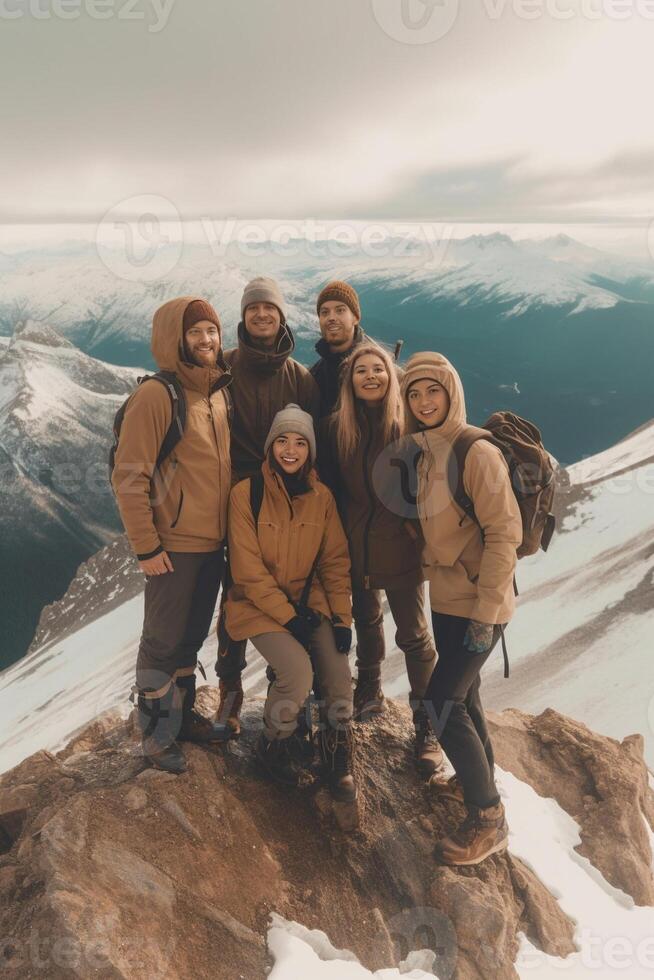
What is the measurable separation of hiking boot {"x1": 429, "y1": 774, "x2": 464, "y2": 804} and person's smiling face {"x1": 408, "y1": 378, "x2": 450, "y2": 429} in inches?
185

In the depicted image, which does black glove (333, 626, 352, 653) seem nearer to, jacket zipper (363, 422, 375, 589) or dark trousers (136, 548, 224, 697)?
jacket zipper (363, 422, 375, 589)

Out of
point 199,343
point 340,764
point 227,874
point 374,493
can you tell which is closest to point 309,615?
point 374,493

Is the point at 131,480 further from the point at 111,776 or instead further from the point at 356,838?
the point at 356,838

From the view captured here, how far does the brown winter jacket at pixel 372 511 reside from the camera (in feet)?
24.4

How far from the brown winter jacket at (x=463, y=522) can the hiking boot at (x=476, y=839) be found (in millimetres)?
2601

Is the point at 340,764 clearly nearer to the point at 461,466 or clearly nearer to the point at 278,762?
the point at 278,762

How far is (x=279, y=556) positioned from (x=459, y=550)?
191 centimetres

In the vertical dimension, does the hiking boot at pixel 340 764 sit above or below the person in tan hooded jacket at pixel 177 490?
below

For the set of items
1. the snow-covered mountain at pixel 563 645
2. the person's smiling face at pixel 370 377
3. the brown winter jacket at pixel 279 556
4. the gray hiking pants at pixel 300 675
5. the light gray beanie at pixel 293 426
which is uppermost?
the person's smiling face at pixel 370 377

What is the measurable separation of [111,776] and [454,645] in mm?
4222

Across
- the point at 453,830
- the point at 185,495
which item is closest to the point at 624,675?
the point at 453,830

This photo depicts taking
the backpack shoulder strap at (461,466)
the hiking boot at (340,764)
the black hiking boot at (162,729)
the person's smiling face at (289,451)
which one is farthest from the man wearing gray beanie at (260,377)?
the hiking boot at (340,764)

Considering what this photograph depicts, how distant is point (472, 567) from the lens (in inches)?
269

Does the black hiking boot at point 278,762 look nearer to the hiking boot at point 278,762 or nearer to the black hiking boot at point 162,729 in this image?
the hiking boot at point 278,762
